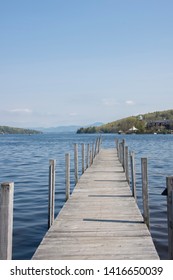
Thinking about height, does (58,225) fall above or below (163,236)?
above

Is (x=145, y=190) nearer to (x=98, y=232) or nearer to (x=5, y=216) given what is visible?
(x=98, y=232)

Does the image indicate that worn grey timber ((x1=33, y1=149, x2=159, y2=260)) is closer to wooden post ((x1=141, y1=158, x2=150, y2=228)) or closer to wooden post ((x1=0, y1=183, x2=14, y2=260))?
wooden post ((x1=141, y1=158, x2=150, y2=228))

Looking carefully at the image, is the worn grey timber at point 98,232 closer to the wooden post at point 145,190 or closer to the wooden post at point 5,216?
the wooden post at point 145,190

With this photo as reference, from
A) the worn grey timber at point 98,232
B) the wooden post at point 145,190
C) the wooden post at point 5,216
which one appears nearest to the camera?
the wooden post at point 5,216

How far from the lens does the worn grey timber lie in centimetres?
702

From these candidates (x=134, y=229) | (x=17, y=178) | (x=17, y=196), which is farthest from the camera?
(x=17, y=178)

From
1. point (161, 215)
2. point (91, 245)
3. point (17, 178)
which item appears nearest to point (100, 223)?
point (91, 245)

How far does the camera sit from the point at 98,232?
8438 mm

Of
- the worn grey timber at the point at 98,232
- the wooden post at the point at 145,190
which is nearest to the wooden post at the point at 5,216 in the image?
the worn grey timber at the point at 98,232

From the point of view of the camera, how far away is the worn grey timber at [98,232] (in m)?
7.02

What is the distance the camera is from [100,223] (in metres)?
9.23
